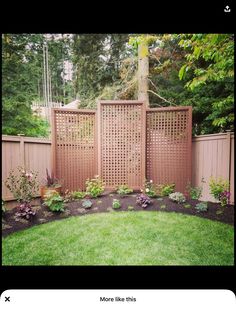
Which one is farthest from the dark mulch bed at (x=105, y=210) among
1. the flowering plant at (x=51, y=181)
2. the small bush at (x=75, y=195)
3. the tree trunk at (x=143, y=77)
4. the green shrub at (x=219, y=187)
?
the tree trunk at (x=143, y=77)

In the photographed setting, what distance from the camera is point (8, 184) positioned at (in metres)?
3.87

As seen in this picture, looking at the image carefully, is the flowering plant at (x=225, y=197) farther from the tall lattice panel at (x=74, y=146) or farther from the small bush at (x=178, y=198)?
the tall lattice panel at (x=74, y=146)

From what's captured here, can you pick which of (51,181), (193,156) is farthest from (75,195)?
(193,156)

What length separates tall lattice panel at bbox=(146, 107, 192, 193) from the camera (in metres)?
4.57

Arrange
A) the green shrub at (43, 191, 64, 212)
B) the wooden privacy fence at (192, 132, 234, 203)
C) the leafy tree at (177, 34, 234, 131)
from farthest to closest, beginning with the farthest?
1. the wooden privacy fence at (192, 132, 234, 203)
2. the green shrub at (43, 191, 64, 212)
3. the leafy tree at (177, 34, 234, 131)

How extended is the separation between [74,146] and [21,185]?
1.44 metres

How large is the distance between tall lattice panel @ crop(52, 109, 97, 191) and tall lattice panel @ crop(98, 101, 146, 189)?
0.77 ft

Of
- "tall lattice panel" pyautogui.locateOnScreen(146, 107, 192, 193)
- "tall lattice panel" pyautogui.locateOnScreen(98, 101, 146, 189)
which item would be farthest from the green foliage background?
"tall lattice panel" pyautogui.locateOnScreen(98, 101, 146, 189)

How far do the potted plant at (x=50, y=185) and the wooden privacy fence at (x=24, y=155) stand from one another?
0.77 feet

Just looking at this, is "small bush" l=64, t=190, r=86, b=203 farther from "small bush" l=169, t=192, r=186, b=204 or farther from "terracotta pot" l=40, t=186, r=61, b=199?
"small bush" l=169, t=192, r=186, b=204

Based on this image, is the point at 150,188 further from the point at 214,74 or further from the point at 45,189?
the point at 214,74

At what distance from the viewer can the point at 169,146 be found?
185 inches
